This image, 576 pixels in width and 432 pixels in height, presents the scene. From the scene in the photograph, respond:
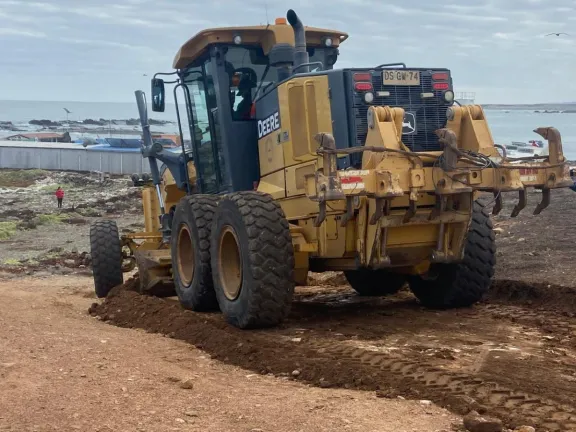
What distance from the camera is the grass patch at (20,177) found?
40188 millimetres

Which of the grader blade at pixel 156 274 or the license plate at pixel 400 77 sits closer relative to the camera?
the license plate at pixel 400 77

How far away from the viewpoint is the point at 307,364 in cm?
646

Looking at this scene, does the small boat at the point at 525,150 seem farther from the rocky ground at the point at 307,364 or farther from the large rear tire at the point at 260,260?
the large rear tire at the point at 260,260

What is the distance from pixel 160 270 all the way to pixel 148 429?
620 cm

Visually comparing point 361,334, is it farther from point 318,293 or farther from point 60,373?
point 318,293

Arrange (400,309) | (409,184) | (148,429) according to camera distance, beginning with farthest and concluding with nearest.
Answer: (400,309), (409,184), (148,429)

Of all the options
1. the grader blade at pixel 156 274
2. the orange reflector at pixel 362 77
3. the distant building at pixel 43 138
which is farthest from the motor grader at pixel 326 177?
the distant building at pixel 43 138

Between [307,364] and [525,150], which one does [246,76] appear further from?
[525,150]

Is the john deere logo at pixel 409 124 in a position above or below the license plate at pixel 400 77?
below

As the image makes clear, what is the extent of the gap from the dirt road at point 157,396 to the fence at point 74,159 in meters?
39.2

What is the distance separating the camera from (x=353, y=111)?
8.17m

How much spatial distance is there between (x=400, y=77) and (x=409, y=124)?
0.47 m

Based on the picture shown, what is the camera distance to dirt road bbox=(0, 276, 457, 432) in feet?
16.1

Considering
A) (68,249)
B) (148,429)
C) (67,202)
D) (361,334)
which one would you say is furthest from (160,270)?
(67,202)
